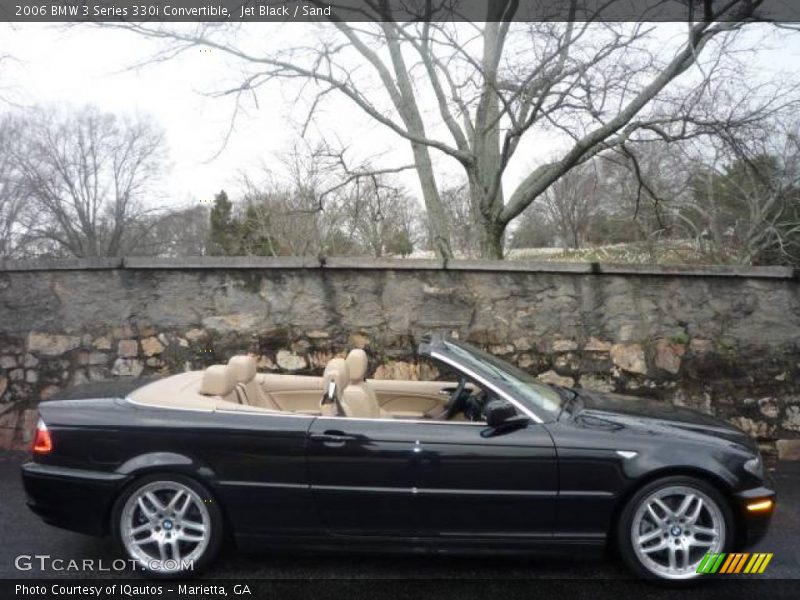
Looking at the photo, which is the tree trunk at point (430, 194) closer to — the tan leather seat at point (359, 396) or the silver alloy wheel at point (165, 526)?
the tan leather seat at point (359, 396)

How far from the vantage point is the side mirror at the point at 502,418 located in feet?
10.2

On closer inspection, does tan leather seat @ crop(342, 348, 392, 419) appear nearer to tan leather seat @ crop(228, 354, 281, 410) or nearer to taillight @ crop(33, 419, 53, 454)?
tan leather seat @ crop(228, 354, 281, 410)

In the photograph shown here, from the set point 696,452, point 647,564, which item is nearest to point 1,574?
point 647,564

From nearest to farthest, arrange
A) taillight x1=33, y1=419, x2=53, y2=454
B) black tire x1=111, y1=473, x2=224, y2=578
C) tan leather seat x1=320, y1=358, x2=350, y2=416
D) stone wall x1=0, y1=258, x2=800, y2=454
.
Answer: black tire x1=111, y1=473, x2=224, y2=578
taillight x1=33, y1=419, x2=53, y2=454
tan leather seat x1=320, y1=358, x2=350, y2=416
stone wall x1=0, y1=258, x2=800, y2=454

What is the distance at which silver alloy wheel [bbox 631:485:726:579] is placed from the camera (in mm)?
3064

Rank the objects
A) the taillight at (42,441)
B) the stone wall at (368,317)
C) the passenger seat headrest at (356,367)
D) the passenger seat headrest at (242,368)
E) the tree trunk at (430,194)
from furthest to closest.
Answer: the tree trunk at (430,194) < the stone wall at (368,317) < the passenger seat headrest at (356,367) < the passenger seat headrest at (242,368) < the taillight at (42,441)

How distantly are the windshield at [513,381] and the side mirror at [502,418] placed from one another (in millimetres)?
119

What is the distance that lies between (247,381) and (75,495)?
111cm

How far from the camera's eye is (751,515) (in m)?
3.07

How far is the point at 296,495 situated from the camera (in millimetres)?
3129

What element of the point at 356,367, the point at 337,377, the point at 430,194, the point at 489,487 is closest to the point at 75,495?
the point at 337,377

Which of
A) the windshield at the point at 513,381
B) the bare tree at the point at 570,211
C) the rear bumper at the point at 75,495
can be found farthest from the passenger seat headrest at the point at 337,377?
the bare tree at the point at 570,211

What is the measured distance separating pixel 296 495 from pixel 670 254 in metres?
16.5

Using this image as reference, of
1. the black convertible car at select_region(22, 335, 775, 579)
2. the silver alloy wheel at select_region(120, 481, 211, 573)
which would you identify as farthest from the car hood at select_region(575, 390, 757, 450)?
the silver alloy wheel at select_region(120, 481, 211, 573)
